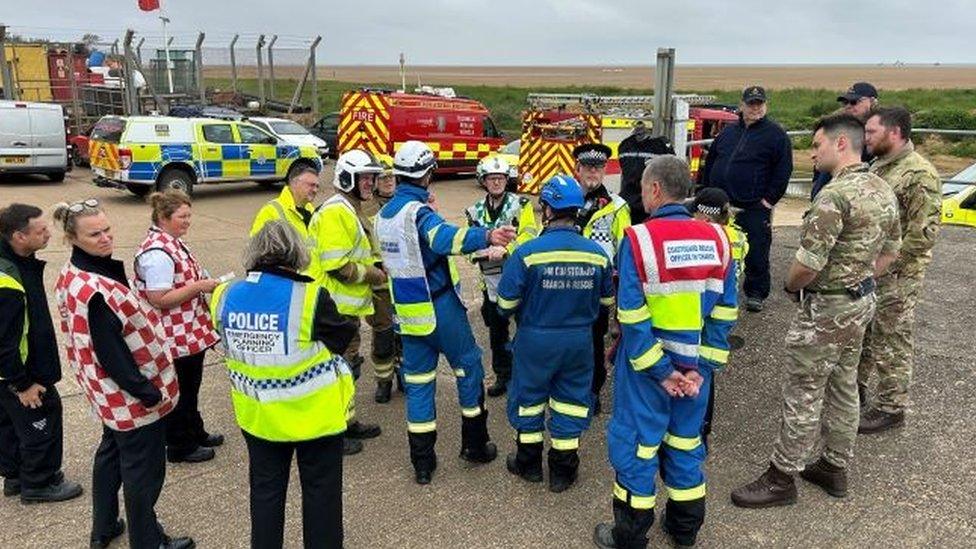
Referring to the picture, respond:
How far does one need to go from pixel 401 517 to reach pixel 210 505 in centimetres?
105

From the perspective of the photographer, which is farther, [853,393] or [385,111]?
[385,111]

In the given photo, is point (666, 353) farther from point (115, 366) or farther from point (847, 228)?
point (115, 366)

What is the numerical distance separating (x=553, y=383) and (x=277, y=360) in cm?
166

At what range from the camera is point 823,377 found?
147 inches

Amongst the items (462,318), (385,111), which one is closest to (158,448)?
(462,318)

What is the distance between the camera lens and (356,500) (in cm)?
389

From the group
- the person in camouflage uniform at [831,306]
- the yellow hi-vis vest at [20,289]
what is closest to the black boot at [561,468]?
the person in camouflage uniform at [831,306]

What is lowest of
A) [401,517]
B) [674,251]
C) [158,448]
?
[401,517]

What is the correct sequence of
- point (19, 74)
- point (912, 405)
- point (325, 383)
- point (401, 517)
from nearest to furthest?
point (325, 383), point (401, 517), point (912, 405), point (19, 74)

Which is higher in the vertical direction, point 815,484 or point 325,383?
point 325,383

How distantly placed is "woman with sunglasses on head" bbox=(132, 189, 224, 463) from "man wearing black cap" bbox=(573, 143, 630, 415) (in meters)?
2.52

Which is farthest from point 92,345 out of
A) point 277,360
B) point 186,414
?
point 186,414

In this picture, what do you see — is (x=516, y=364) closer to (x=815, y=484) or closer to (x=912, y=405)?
(x=815, y=484)

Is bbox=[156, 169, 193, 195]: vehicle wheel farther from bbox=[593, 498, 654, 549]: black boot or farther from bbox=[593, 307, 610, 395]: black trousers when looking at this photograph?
bbox=[593, 498, 654, 549]: black boot
